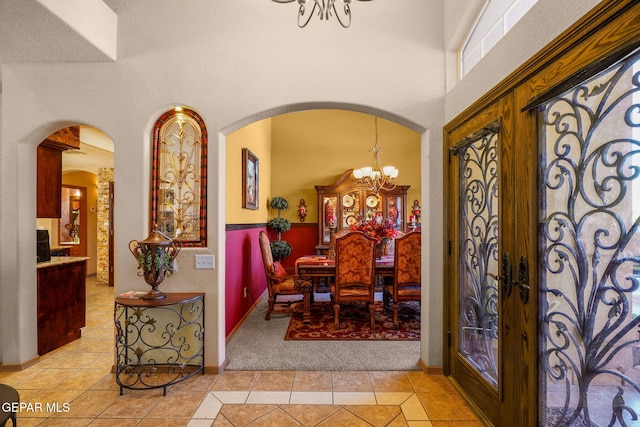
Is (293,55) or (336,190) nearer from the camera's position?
(293,55)

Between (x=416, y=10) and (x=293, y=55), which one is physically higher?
(x=416, y=10)

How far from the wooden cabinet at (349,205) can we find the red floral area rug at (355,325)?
1.87 meters

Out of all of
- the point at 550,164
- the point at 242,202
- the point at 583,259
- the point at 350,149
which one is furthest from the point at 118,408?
the point at 350,149

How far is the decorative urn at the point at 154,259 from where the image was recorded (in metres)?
2.62

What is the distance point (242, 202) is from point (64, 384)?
104 inches

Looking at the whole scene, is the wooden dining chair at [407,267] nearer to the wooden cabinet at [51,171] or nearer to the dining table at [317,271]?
the dining table at [317,271]

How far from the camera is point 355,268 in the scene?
3.88 metres

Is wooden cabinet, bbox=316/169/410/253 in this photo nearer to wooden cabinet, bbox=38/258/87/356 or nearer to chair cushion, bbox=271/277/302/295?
chair cushion, bbox=271/277/302/295

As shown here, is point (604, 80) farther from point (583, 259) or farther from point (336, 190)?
point (336, 190)

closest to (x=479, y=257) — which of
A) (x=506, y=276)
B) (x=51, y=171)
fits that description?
(x=506, y=276)

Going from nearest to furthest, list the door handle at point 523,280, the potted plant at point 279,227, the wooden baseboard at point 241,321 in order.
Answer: the door handle at point 523,280 → the wooden baseboard at point 241,321 → the potted plant at point 279,227

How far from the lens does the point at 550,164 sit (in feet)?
5.40

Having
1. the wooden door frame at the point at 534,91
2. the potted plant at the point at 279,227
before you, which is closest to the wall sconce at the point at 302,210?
the potted plant at the point at 279,227

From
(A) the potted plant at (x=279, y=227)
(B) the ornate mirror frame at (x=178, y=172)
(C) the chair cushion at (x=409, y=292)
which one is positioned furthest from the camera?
(A) the potted plant at (x=279, y=227)
